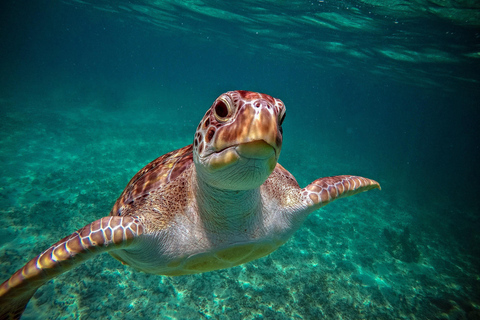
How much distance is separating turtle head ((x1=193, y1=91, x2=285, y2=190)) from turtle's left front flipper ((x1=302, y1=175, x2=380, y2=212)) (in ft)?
4.37

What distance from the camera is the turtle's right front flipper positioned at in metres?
1.75

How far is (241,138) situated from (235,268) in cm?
471

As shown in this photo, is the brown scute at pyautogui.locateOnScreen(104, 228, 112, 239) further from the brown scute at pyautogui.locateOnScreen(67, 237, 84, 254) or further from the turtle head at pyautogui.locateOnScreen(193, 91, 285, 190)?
the turtle head at pyautogui.locateOnScreen(193, 91, 285, 190)

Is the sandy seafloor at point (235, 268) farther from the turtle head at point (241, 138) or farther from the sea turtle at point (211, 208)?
the turtle head at point (241, 138)

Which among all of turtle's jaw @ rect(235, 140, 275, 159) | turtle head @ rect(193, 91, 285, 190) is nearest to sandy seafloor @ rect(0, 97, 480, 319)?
turtle head @ rect(193, 91, 285, 190)

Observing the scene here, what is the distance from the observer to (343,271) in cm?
612

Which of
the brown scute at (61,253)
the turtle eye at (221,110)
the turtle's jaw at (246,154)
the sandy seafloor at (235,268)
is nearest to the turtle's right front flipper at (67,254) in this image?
the brown scute at (61,253)

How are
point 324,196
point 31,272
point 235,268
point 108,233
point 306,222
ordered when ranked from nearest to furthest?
point 31,272 → point 108,233 → point 324,196 → point 235,268 → point 306,222

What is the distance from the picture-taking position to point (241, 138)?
1.33 m

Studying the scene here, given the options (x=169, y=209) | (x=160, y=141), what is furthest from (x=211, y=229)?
(x=160, y=141)

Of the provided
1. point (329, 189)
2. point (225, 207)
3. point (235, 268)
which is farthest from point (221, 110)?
point (235, 268)

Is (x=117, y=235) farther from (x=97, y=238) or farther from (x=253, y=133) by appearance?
(x=253, y=133)

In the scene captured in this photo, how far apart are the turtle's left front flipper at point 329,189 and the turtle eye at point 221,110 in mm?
1655

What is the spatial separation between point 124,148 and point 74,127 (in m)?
4.49
